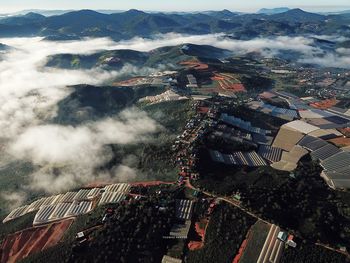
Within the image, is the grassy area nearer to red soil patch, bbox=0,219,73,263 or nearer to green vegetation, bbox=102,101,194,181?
green vegetation, bbox=102,101,194,181

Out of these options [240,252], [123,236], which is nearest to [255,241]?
[240,252]

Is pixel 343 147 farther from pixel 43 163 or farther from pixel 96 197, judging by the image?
pixel 43 163

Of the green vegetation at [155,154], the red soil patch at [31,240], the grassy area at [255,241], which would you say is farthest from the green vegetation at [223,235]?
the red soil patch at [31,240]

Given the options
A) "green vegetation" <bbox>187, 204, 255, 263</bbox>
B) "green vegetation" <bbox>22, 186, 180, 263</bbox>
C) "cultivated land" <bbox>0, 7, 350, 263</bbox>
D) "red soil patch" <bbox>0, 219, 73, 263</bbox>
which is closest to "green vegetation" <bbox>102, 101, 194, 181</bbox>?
"cultivated land" <bbox>0, 7, 350, 263</bbox>

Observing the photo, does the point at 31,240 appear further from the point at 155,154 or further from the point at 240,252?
the point at 240,252

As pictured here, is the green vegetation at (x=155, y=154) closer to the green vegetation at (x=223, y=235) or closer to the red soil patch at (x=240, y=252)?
the green vegetation at (x=223, y=235)
